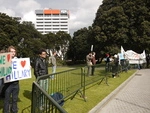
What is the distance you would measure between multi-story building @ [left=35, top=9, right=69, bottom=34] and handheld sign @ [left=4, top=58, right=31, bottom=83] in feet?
541

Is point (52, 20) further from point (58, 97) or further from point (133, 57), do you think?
point (58, 97)

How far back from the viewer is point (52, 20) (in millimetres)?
173625

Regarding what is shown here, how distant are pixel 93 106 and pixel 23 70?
2.86 m

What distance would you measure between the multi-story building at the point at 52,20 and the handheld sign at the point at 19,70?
165 metres

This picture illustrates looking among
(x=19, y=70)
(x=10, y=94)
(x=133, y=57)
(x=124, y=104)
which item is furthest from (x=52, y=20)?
(x=10, y=94)

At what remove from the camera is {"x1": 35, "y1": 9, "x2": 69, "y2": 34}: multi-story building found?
17150 centimetres

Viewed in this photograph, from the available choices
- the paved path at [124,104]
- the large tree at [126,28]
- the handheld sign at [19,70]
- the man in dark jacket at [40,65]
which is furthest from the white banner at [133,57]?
the handheld sign at [19,70]

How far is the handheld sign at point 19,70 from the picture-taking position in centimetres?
613

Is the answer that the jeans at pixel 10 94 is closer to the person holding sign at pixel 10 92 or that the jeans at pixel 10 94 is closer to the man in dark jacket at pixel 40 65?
the person holding sign at pixel 10 92

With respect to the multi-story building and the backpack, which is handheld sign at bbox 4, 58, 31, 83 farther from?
the multi-story building

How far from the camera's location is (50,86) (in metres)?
6.77

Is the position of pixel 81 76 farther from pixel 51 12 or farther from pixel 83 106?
pixel 51 12

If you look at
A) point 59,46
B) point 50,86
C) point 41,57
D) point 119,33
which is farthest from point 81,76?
point 59,46

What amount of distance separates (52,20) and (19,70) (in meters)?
170
